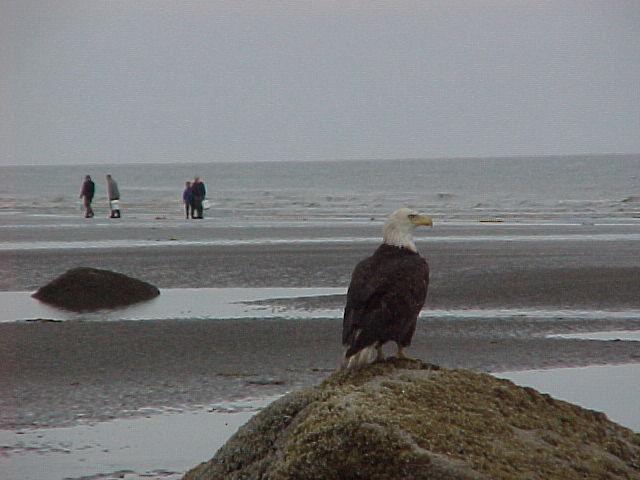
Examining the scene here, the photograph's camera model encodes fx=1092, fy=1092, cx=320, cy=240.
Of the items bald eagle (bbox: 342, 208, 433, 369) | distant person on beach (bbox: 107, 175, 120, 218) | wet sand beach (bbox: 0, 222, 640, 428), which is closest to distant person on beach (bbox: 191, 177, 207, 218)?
distant person on beach (bbox: 107, 175, 120, 218)

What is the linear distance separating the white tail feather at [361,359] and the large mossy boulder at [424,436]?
0.39 meters

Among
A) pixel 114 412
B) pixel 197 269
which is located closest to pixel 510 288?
pixel 197 269

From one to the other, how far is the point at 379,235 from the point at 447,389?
2583cm

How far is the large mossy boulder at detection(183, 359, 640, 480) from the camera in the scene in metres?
3.98

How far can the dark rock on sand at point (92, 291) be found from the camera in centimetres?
1595

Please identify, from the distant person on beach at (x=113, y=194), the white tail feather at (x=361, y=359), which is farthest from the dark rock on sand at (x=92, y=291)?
the distant person on beach at (x=113, y=194)

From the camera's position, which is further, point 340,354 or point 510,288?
point 510,288

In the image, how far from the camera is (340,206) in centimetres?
5591

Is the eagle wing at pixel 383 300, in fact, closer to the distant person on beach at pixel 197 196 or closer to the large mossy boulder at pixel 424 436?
the large mossy boulder at pixel 424 436

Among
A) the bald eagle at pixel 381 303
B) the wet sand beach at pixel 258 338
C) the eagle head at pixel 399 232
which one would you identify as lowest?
the wet sand beach at pixel 258 338

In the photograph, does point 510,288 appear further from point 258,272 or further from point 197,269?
point 197,269

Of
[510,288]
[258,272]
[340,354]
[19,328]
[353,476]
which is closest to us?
[353,476]

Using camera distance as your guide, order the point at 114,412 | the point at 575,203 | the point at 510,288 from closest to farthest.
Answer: the point at 114,412 < the point at 510,288 < the point at 575,203

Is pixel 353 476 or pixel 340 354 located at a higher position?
pixel 353 476
